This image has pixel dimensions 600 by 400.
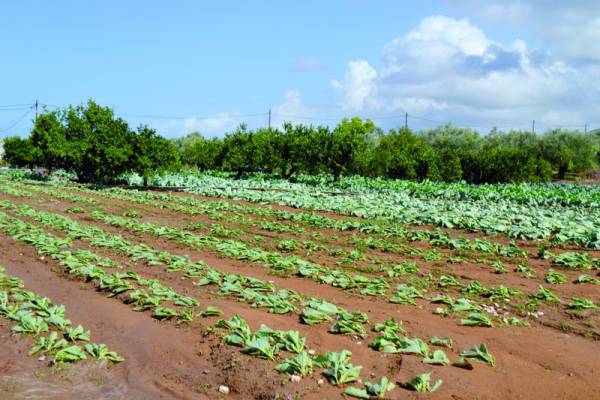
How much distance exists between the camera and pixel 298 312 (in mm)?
6902

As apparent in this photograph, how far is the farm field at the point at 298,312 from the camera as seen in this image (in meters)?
5.06

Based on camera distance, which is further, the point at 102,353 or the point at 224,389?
the point at 102,353

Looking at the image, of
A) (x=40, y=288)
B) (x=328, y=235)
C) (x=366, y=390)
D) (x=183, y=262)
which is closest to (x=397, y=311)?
(x=366, y=390)

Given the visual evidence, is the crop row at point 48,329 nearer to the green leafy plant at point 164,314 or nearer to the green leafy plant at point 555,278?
the green leafy plant at point 164,314

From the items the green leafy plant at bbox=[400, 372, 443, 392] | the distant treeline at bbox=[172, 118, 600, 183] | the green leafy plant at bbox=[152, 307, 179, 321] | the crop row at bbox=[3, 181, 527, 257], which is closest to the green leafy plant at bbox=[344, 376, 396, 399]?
the green leafy plant at bbox=[400, 372, 443, 392]

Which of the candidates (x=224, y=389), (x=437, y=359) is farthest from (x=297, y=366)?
(x=437, y=359)

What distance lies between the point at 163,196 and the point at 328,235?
501 inches

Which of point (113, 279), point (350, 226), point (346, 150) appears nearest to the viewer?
point (113, 279)

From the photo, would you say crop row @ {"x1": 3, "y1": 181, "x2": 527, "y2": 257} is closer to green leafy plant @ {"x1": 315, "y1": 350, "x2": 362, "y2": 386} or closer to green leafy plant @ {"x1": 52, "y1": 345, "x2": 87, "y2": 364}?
green leafy plant @ {"x1": 315, "y1": 350, "x2": 362, "y2": 386}

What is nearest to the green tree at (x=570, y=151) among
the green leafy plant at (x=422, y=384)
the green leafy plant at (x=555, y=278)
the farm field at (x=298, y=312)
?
the farm field at (x=298, y=312)

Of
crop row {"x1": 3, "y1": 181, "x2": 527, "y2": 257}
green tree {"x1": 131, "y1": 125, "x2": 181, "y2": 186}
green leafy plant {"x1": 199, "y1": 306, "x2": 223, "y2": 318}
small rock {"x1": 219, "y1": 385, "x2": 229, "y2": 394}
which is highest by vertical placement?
green tree {"x1": 131, "y1": 125, "x2": 181, "y2": 186}

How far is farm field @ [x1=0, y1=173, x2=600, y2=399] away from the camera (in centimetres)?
506

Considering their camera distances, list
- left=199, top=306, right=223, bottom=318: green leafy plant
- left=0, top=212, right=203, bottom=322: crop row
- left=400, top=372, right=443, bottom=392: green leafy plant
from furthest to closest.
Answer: left=0, top=212, right=203, bottom=322: crop row, left=199, top=306, right=223, bottom=318: green leafy plant, left=400, top=372, right=443, bottom=392: green leafy plant

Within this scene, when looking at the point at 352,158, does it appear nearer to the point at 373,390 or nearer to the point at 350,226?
the point at 350,226
